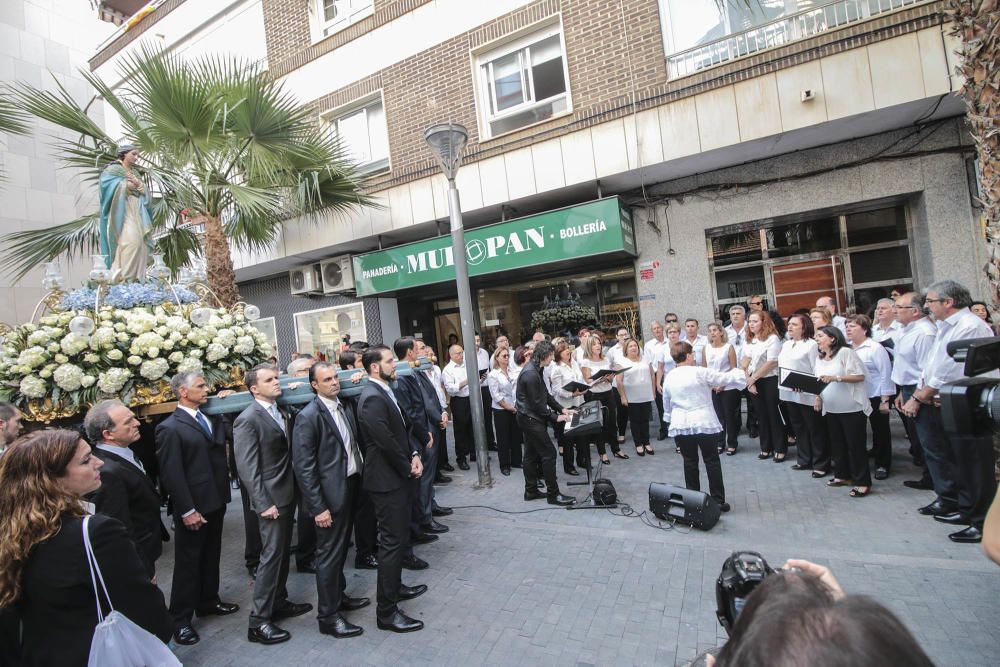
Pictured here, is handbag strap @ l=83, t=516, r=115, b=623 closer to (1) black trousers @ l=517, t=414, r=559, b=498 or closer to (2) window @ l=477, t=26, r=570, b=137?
(1) black trousers @ l=517, t=414, r=559, b=498

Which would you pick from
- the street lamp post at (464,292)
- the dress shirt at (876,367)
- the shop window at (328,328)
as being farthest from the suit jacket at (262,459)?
the shop window at (328,328)

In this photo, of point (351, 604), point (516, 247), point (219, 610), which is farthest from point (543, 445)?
point (516, 247)

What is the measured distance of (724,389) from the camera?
7055 millimetres

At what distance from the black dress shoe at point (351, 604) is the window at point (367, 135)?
9255 mm

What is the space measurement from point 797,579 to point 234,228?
10544mm

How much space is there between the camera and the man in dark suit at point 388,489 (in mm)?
3611

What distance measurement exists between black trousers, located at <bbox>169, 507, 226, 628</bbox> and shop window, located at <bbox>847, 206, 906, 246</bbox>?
9.82 metres

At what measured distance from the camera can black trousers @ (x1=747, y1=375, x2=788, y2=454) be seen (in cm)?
652

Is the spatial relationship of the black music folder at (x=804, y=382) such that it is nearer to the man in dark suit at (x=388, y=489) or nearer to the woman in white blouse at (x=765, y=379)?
the woman in white blouse at (x=765, y=379)

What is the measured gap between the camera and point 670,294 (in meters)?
9.19

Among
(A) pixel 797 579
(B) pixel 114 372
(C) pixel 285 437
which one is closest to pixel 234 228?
(B) pixel 114 372

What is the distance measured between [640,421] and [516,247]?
391cm

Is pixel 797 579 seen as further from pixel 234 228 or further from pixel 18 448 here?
pixel 234 228

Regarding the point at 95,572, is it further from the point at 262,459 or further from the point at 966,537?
the point at 966,537
